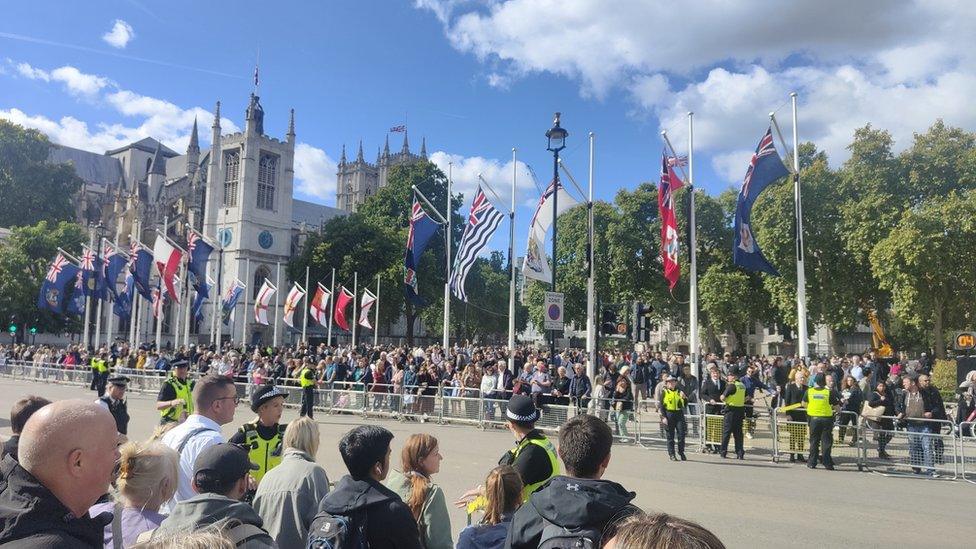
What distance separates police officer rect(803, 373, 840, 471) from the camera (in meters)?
12.6

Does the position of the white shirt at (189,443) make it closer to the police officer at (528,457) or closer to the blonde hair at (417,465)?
the blonde hair at (417,465)

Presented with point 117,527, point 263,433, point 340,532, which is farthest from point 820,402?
point 117,527

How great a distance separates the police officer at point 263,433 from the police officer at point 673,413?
934 cm

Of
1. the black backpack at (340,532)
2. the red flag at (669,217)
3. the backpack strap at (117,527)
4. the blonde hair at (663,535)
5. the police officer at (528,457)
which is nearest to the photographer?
the blonde hair at (663,535)

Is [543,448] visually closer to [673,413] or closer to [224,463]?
[224,463]

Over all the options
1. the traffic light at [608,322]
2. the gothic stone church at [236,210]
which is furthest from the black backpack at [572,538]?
the gothic stone church at [236,210]

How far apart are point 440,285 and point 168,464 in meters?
54.9

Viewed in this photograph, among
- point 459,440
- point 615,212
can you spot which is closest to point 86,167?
point 615,212

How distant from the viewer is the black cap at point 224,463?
3.50m

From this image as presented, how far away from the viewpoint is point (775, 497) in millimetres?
10047

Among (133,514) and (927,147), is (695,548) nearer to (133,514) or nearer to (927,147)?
(133,514)

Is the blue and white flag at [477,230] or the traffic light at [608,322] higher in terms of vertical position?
the blue and white flag at [477,230]

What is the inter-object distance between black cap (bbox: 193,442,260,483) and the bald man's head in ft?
3.38

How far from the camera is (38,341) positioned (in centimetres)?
5859
